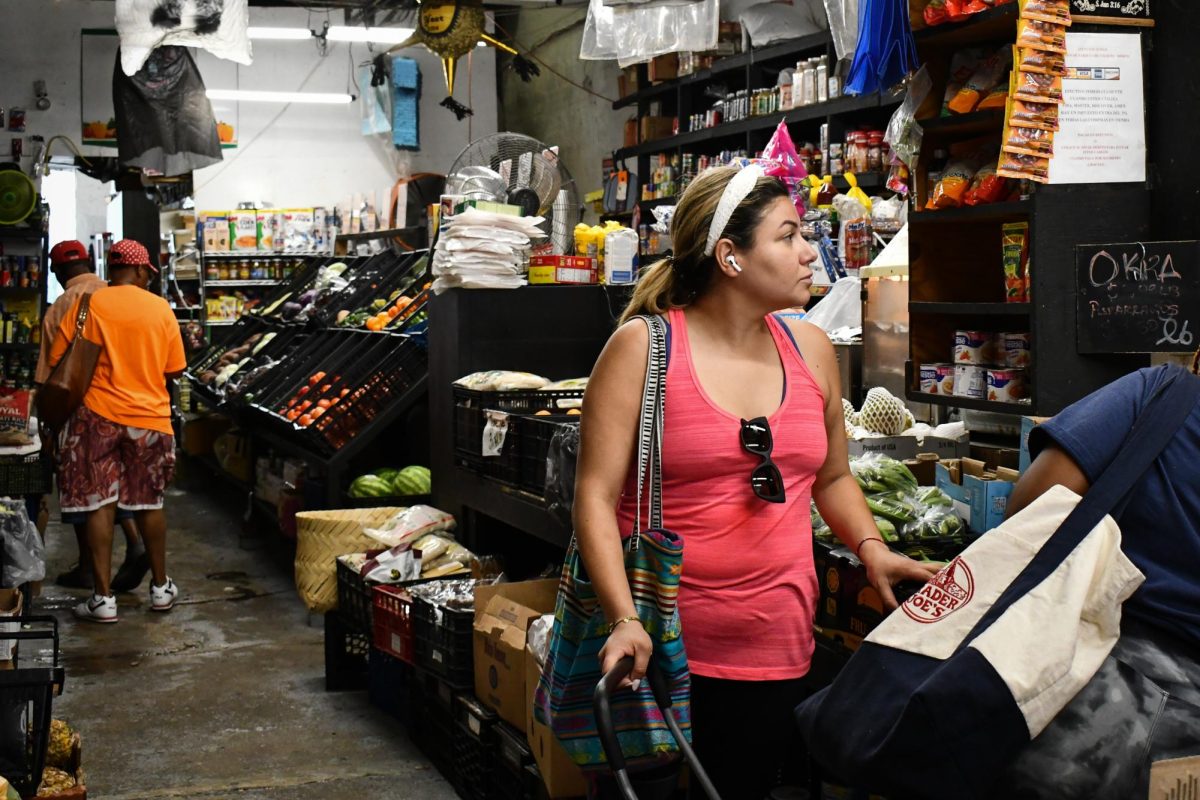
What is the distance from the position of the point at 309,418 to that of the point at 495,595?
3407mm

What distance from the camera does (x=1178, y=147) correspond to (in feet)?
11.8

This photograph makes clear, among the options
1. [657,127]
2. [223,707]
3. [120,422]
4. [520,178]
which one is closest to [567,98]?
[657,127]

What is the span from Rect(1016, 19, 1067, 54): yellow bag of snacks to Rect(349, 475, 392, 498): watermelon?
4461 millimetres

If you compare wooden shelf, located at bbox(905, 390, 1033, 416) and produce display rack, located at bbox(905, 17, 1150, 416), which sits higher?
produce display rack, located at bbox(905, 17, 1150, 416)

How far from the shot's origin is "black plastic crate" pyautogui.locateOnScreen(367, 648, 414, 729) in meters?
4.95

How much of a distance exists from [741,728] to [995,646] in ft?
2.69

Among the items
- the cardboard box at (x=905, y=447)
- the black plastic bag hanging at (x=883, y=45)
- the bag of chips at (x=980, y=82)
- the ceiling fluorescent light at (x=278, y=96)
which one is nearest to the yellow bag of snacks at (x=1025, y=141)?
the bag of chips at (x=980, y=82)

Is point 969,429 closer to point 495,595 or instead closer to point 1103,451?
point 495,595

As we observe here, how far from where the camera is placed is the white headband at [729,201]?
2467 mm

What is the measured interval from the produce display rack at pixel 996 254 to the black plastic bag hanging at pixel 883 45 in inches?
2.3

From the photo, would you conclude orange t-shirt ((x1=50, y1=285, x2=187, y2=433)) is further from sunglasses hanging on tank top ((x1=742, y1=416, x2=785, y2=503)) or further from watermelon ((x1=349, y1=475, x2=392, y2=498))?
sunglasses hanging on tank top ((x1=742, y1=416, x2=785, y2=503))

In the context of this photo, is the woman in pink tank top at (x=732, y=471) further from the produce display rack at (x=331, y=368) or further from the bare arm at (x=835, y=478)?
the produce display rack at (x=331, y=368)

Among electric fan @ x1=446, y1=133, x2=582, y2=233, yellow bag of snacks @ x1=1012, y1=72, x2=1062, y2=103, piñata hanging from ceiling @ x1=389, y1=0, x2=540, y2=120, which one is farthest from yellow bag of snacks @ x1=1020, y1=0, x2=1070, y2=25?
piñata hanging from ceiling @ x1=389, y1=0, x2=540, y2=120

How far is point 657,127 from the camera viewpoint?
11.3 meters
